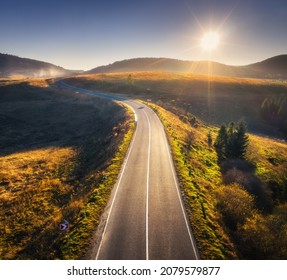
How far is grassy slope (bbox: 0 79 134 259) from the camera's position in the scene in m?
16.5

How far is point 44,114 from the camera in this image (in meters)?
63.2

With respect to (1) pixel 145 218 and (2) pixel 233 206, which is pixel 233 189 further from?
(1) pixel 145 218

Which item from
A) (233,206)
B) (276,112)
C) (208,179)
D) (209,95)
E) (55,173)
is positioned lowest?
(55,173)

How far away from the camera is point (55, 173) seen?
29344 mm

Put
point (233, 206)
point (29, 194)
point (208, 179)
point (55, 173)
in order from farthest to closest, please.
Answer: point (55, 173), point (208, 179), point (29, 194), point (233, 206)

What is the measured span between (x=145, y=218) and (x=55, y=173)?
1737 cm

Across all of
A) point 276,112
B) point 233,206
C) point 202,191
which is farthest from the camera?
point 276,112

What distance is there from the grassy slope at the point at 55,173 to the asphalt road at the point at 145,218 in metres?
1.35

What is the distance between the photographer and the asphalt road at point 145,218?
14469 mm

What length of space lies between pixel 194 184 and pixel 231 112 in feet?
207

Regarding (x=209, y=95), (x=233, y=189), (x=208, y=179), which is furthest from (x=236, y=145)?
(x=209, y=95)

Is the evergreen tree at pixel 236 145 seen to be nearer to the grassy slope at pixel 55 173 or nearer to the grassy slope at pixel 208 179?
the grassy slope at pixel 208 179

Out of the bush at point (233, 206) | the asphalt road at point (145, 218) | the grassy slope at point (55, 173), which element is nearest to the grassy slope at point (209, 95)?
the grassy slope at point (55, 173)
